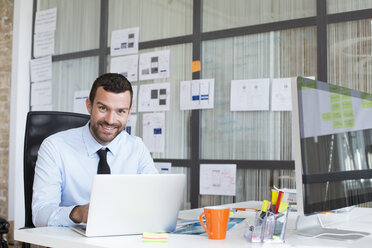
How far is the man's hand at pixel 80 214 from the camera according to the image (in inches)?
54.3

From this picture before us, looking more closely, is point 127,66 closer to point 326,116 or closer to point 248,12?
point 248,12

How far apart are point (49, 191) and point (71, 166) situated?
0.59ft

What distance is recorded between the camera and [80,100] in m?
4.19

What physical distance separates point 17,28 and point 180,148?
2107 millimetres

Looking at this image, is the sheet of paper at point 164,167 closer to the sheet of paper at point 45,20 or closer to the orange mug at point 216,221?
the sheet of paper at point 45,20

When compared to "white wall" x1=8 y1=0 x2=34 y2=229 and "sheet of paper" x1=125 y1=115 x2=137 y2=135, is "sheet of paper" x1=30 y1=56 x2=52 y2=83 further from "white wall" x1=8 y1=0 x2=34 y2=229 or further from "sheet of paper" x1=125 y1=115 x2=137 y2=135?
"sheet of paper" x1=125 y1=115 x2=137 y2=135

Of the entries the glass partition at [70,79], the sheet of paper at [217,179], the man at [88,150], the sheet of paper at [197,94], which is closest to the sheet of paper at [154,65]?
the sheet of paper at [197,94]

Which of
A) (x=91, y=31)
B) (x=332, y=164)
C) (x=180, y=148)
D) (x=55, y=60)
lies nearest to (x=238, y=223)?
(x=332, y=164)

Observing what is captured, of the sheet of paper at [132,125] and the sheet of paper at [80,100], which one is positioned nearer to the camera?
the sheet of paper at [132,125]

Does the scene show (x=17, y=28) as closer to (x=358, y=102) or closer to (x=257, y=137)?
(x=257, y=137)

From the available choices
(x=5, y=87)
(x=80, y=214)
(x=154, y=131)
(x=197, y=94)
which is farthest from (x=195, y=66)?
(x=80, y=214)

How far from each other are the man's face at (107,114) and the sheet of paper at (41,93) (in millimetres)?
2618

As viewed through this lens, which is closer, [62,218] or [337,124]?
[337,124]

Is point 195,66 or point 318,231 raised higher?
point 195,66
